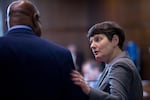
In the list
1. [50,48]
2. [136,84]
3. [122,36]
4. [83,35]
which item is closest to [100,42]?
[122,36]

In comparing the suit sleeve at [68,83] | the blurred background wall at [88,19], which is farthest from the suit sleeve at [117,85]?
the blurred background wall at [88,19]

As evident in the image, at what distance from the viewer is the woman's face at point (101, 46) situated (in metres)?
1.98

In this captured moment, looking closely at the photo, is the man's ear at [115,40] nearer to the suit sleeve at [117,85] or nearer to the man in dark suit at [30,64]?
the suit sleeve at [117,85]

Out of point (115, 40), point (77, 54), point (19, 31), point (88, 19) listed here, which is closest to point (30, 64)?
point (19, 31)

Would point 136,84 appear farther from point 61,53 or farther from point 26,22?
point 26,22

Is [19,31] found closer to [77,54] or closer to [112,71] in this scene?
[112,71]

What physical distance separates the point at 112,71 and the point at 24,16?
0.52 meters

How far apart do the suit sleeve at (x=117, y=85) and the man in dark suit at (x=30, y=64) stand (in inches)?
5.1

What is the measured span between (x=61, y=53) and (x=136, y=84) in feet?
1.54

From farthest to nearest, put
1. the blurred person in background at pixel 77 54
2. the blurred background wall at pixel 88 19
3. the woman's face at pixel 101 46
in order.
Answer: the blurred background wall at pixel 88 19, the blurred person in background at pixel 77 54, the woman's face at pixel 101 46

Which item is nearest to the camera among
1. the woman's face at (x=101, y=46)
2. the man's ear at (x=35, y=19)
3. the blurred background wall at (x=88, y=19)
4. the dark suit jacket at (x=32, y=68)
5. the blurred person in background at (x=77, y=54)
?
the dark suit jacket at (x=32, y=68)

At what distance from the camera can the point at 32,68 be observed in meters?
1.60

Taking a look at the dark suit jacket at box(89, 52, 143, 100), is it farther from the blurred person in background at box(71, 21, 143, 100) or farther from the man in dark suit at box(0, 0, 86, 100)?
the man in dark suit at box(0, 0, 86, 100)

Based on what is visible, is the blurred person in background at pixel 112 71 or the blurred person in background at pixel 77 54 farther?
the blurred person in background at pixel 77 54
